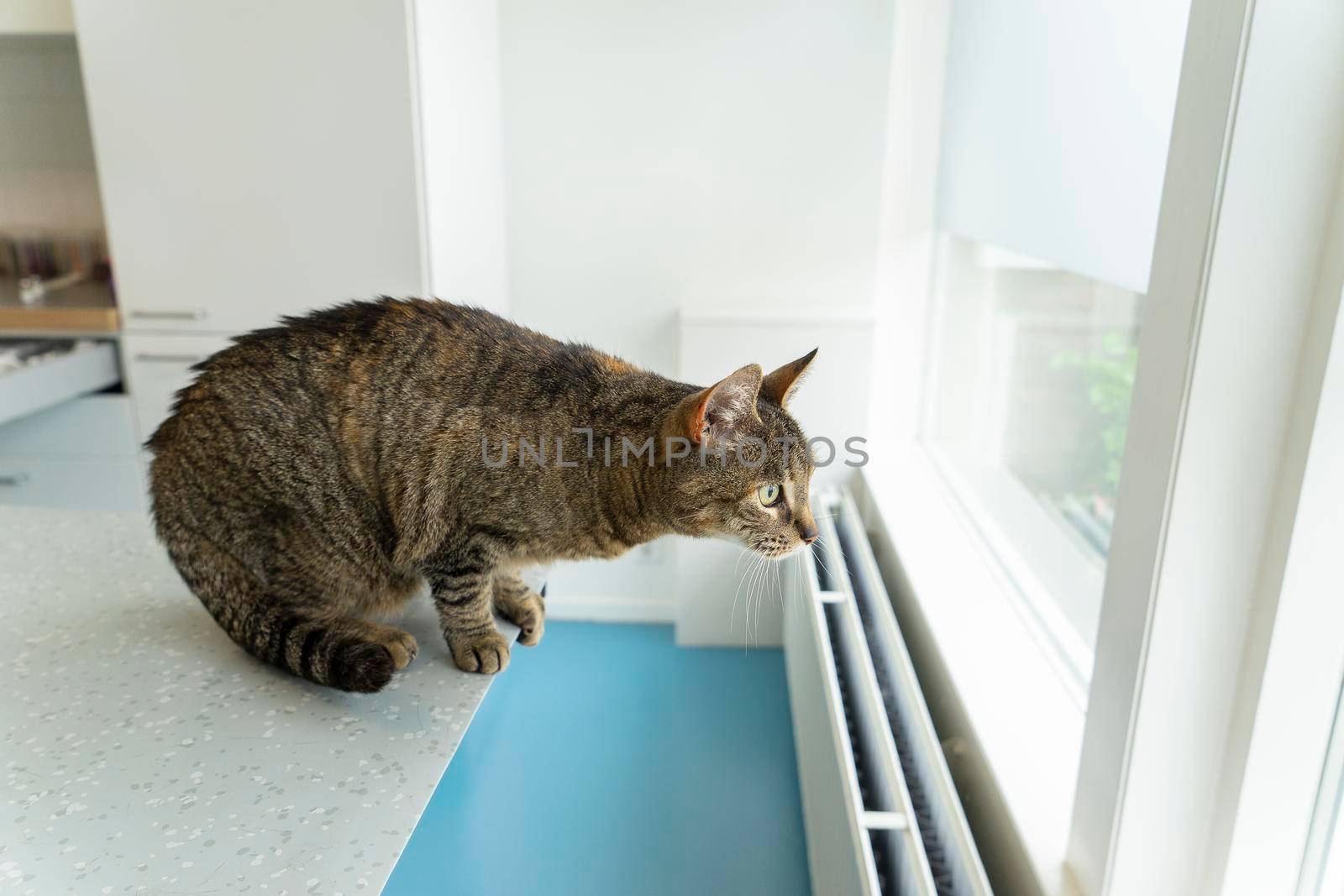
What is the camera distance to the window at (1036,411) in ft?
6.09

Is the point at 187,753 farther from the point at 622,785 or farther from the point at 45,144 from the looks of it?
the point at 45,144

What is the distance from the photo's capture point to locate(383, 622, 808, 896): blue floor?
190 cm

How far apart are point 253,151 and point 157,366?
694mm

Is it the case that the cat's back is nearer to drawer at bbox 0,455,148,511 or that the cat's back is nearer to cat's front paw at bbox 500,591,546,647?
cat's front paw at bbox 500,591,546,647

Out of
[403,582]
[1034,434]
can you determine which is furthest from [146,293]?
[1034,434]

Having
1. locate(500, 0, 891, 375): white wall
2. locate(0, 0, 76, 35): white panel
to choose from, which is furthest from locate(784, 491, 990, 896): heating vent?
locate(0, 0, 76, 35): white panel

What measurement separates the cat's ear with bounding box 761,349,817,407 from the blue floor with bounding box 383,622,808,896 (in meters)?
1.11

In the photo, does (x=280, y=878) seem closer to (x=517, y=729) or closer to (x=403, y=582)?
(x=403, y=582)

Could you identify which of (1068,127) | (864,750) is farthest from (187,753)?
(1068,127)

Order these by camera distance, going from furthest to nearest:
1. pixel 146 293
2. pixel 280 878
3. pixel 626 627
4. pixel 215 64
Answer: pixel 626 627 < pixel 146 293 < pixel 215 64 < pixel 280 878

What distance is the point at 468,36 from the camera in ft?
7.82

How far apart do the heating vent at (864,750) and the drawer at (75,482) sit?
6.49 ft

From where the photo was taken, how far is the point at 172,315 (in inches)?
97.8

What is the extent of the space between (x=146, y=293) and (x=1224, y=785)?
8.68 ft
